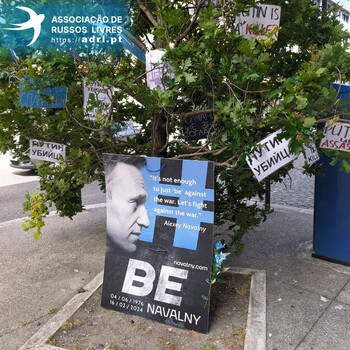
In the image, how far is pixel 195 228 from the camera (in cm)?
373

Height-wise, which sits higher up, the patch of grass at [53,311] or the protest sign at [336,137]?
the protest sign at [336,137]

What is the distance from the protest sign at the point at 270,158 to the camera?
3.40m

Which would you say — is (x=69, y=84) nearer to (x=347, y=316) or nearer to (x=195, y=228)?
(x=195, y=228)

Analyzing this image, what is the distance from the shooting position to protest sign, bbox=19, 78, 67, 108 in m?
3.80

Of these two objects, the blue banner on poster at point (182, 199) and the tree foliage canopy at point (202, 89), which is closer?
the tree foliage canopy at point (202, 89)

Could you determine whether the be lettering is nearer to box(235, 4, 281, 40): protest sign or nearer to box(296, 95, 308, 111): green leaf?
box(296, 95, 308, 111): green leaf

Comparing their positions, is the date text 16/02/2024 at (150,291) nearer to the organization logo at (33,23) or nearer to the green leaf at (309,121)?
the green leaf at (309,121)

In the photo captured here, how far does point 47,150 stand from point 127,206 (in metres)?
1.14

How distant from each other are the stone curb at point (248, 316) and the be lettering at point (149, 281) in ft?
2.06

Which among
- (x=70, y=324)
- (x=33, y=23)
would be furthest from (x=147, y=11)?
(x=70, y=324)

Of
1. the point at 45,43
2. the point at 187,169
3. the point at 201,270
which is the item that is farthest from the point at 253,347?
the point at 45,43

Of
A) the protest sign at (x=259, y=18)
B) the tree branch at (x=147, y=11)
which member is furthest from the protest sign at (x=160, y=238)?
the tree branch at (x=147, y=11)

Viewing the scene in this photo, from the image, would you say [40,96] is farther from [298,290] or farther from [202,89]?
[298,290]

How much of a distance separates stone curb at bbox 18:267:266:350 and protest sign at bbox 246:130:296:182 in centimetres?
136
